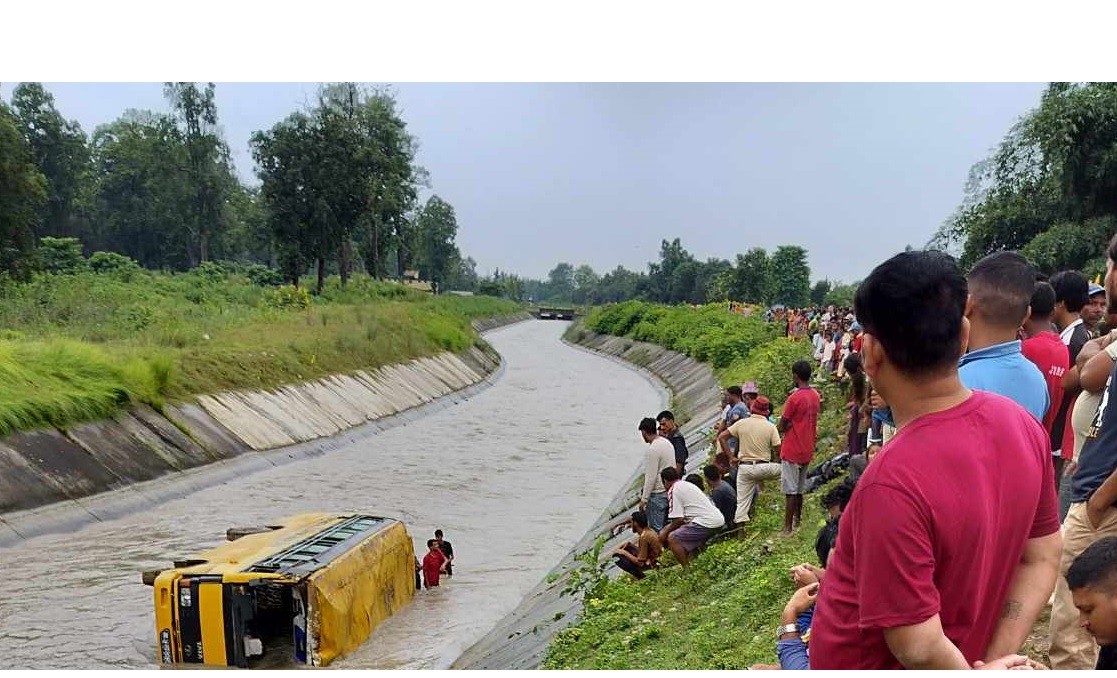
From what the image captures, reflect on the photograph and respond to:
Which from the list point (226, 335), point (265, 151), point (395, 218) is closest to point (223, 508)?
point (226, 335)

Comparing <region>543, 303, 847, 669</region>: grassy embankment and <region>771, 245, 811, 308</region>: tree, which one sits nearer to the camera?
<region>543, 303, 847, 669</region>: grassy embankment

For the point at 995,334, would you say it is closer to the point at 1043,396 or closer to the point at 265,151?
the point at 1043,396

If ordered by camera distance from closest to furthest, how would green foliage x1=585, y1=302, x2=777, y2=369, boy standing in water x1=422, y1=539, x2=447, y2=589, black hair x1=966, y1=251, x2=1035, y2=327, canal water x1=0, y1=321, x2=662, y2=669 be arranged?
black hair x1=966, y1=251, x2=1035, y2=327 < canal water x1=0, y1=321, x2=662, y2=669 < boy standing in water x1=422, y1=539, x2=447, y2=589 < green foliage x1=585, y1=302, x2=777, y2=369

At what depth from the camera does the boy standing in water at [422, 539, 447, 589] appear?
13.3 meters

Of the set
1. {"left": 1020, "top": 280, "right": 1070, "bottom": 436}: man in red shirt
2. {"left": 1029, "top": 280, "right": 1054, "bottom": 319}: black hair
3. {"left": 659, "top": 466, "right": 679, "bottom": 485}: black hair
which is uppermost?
{"left": 1029, "top": 280, "right": 1054, "bottom": 319}: black hair

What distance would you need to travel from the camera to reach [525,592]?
43.7ft

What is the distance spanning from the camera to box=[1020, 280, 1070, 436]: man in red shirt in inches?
217

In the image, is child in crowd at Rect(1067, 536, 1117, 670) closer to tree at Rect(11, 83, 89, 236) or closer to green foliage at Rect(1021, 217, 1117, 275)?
green foliage at Rect(1021, 217, 1117, 275)

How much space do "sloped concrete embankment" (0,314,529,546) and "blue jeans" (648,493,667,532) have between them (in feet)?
35.2

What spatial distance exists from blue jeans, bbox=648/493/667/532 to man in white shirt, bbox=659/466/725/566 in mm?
667

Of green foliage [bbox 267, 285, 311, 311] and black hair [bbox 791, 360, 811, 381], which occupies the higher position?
green foliage [bbox 267, 285, 311, 311]

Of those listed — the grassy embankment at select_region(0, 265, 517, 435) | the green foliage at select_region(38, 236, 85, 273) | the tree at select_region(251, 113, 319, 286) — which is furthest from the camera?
the tree at select_region(251, 113, 319, 286)

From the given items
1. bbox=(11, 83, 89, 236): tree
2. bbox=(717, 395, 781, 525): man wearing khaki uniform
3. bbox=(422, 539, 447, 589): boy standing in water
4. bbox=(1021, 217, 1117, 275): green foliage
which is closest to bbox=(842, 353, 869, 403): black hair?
bbox=(717, 395, 781, 525): man wearing khaki uniform

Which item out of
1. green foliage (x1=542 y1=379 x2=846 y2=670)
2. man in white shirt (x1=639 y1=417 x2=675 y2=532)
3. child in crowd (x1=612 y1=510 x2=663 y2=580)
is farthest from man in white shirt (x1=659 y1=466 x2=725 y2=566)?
man in white shirt (x1=639 y1=417 x2=675 y2=532)
